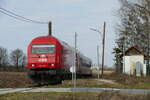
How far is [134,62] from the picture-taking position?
58906 millimetres

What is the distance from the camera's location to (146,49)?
145 feet

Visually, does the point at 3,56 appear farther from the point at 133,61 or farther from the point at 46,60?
the point at 46,60

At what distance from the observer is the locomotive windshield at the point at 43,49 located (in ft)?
86.9

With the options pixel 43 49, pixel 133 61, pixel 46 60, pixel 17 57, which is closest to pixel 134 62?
pixel 133 61

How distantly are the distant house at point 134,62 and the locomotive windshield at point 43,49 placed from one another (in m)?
31.9

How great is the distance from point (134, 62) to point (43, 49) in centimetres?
3522

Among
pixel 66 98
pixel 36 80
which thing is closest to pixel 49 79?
pixel 36 80

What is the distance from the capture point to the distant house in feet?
185

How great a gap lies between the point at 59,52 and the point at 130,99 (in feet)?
40.3

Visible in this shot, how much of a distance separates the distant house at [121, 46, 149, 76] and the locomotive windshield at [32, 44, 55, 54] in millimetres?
31867

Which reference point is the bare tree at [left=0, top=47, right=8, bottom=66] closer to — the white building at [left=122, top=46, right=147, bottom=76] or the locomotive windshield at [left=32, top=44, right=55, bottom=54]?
the white building at [left=122, top=46, right=147, bottom=76]

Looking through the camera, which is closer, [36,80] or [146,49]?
[36,80]

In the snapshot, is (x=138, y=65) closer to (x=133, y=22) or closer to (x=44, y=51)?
(x=133, y=22)

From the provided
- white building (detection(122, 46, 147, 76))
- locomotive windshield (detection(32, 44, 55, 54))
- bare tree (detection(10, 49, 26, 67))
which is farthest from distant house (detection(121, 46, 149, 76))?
bare tree (detection(10, 49, 26, 67))
